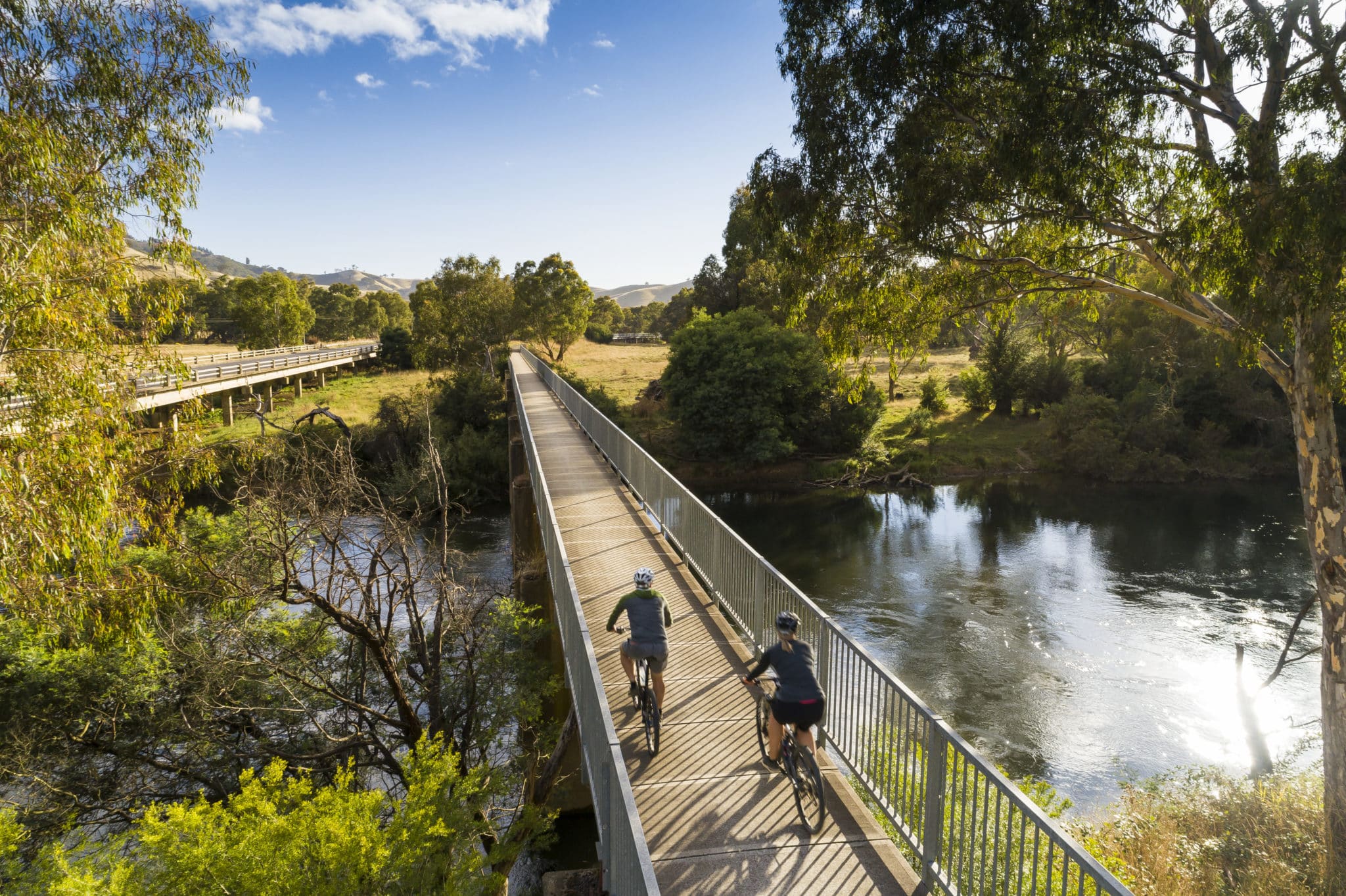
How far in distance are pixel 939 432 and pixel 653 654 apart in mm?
38887

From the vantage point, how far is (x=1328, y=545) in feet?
31.2

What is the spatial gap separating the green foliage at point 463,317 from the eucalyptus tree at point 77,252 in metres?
47.9

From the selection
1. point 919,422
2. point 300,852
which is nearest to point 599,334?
point 919,422

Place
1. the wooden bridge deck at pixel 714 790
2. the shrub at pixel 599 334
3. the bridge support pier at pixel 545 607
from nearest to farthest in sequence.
Answer: 1. the wooden bridge deck at pixel 714 790
2. the bridge support pier at pixel 545 607
3. the shrub at pixel 599 334

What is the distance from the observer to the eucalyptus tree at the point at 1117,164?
8.52 meters

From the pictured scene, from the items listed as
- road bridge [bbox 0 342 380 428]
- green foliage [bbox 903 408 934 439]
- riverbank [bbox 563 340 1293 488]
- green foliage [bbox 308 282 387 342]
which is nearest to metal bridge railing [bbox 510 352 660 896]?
road bridge [bbox 0 342 380 428]

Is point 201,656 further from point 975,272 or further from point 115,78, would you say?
point 975,272

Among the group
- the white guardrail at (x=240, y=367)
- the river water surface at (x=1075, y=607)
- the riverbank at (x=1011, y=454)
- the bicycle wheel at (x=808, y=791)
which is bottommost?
the river water surface at (x=1075, y=607)

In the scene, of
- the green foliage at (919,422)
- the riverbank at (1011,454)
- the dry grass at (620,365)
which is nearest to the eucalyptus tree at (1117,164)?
the riverbank at (1011,454)

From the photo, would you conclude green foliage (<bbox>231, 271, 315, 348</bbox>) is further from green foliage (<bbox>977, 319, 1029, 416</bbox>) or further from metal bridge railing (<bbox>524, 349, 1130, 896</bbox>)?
metal bridge railing (<bbox>524, 349, 1130, 896</bbox>)

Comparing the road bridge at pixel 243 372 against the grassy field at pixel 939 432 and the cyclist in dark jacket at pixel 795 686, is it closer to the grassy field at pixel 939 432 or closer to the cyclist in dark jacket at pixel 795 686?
the cyclist in dark jacket at pixel 795 686

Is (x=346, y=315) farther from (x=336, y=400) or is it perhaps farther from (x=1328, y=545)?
(x=1328, y=545)

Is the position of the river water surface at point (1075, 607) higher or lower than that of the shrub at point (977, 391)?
lower

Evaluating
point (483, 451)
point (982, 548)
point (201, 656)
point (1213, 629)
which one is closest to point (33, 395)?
point (201, 656)
